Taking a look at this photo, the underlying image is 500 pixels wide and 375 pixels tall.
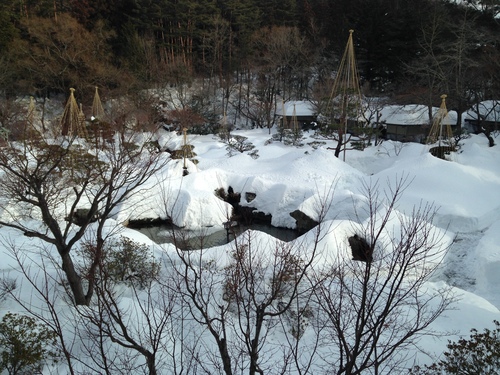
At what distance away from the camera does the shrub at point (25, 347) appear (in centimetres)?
324

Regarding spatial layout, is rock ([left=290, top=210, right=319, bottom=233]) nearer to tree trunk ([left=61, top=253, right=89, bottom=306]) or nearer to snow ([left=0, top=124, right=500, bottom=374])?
Result: snow ([left=0, top=124, right=500, bottom=374])

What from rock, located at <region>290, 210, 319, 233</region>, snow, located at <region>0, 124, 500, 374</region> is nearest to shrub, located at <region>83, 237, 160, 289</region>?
snow, located at <region>0, 124, 500, 374</region>

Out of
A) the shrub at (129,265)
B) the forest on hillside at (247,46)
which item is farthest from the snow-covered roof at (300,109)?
the shrub at (129,265)

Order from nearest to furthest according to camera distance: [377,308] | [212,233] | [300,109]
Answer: [377,308], [212,233], [300,109]

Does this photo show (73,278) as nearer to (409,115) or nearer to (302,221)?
(302,221)

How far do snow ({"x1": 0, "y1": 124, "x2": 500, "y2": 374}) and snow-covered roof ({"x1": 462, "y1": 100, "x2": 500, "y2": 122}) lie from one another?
1245mm

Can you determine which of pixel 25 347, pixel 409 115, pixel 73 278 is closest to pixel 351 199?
pixel 73 278

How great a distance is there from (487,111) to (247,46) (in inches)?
523

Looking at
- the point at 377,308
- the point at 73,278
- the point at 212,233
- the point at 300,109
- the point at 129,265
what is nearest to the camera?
the point at 377,308

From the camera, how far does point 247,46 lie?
2234 cm

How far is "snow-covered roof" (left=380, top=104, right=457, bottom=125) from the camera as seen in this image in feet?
51.9

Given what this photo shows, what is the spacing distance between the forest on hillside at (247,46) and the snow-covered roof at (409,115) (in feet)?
1.59

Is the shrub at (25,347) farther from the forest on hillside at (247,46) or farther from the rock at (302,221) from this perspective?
the forest on hillside at (247,46)

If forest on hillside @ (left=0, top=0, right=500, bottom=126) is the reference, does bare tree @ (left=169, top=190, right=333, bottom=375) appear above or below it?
below
